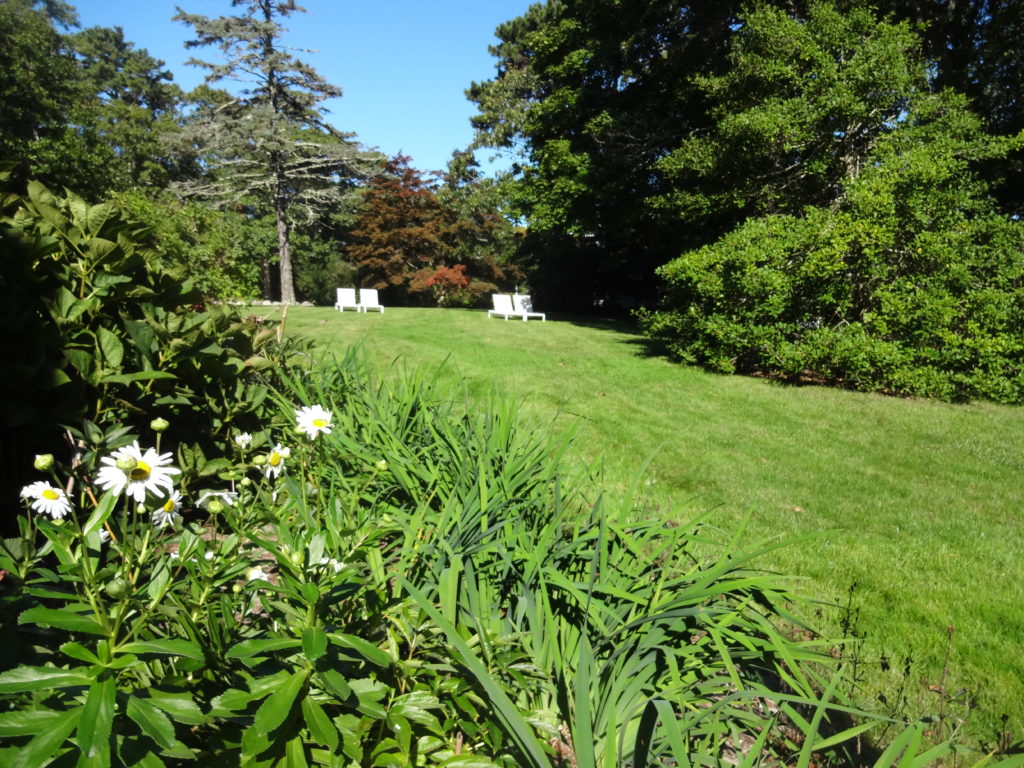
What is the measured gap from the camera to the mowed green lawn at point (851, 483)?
234cm

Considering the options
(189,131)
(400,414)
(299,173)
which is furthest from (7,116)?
(400,414)

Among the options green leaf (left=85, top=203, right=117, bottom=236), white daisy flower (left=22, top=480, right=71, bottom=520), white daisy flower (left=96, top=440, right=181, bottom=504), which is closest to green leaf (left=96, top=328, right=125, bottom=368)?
green leaf (left=85, top=203, right=117, bottom=236)

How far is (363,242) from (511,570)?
27099mm

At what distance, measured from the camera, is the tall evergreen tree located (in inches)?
872

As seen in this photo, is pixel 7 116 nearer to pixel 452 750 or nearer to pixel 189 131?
pixel 189 131

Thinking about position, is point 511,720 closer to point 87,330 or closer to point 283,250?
point 87,330

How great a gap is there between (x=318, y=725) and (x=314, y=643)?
0.14 metres

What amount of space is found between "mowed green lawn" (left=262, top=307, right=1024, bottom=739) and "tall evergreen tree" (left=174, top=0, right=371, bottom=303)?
724 inches

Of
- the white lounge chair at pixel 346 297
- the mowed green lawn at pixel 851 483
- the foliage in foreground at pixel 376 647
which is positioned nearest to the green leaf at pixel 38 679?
the foliage in foreground at pixel 376 647

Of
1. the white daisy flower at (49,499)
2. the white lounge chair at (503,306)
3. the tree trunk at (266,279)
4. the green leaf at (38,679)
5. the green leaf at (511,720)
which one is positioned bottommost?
the green leaf at (511,720)

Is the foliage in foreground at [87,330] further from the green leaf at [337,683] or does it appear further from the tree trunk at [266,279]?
the tree trunk at [266,279]

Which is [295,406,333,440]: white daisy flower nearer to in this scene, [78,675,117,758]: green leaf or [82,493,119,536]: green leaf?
[82,493,119,536]: green leaf

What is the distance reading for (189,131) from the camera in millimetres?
22578

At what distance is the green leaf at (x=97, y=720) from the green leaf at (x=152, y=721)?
3cm
